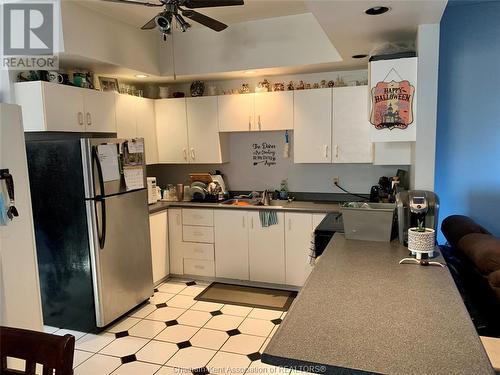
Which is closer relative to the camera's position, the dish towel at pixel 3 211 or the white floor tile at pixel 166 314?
the dish towel at pixel 3 211

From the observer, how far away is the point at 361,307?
1.43 m

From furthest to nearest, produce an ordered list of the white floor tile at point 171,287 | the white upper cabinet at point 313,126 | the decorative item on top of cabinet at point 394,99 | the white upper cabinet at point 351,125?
the white floor tile at point 171,287 → the white upper cabinet at point 313,126 → the white upper cabinet at point 351,125 → the decorative item on top of cabinet at point 394,99

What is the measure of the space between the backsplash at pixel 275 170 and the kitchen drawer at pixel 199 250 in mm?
849

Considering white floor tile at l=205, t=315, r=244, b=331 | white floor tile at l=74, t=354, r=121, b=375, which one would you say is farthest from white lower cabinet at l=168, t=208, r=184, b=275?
white floor tile at l=74, t=354, r=121, b=375

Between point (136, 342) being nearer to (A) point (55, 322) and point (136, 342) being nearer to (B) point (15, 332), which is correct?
(A) point (55, 322)

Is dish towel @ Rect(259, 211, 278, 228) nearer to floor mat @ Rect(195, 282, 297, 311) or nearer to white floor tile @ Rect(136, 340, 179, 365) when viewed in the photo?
floor mat @ Rect(195, 282, 297, 311)

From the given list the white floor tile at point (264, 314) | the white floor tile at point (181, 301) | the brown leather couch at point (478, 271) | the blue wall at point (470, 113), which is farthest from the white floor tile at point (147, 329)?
the blue wall at point (470, 113)

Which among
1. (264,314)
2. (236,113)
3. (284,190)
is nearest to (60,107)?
(236,113)

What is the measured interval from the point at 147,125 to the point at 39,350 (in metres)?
3.29

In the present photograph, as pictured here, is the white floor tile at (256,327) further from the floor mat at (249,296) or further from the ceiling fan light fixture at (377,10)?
the ceiling fan light fixture at (377,10)

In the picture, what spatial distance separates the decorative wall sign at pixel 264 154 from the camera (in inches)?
167

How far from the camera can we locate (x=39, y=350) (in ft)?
3.97

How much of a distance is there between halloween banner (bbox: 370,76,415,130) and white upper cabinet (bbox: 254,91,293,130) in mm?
1441

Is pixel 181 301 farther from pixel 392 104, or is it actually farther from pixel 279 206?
pixel 392 104
